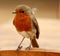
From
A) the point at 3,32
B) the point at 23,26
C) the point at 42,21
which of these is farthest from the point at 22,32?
the point at 42,21

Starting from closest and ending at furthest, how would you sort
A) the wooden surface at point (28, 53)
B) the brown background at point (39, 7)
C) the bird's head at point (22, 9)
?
the wooden surface at point (28, 53)
the bird's head at point (22, 9)
the brown background at point (39, 7)

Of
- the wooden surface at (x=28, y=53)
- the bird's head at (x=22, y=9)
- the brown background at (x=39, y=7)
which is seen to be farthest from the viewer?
the brown background at (x=39, y=7)

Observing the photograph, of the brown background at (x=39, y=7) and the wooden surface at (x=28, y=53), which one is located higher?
the brown background at (x=39, y=7)

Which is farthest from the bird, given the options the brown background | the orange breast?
the brown background

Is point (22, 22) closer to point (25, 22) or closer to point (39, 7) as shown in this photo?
point (25, 22)

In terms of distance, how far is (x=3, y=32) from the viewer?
5.01ft

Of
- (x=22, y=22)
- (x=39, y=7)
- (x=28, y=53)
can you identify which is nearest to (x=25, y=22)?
(x=22, y=22)

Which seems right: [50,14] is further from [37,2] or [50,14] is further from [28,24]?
[28,24]

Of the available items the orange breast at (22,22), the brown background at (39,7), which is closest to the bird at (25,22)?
the orange breast at (22,22)

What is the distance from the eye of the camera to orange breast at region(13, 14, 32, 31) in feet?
3.04

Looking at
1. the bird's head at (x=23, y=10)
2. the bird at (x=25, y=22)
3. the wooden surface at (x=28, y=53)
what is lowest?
the wooden surface at (x=28, y=53)

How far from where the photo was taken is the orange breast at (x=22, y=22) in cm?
93

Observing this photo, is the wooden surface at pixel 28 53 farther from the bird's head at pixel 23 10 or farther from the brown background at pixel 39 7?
the brown background at pixel 39 7

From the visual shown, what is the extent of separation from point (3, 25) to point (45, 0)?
0.34 metres
